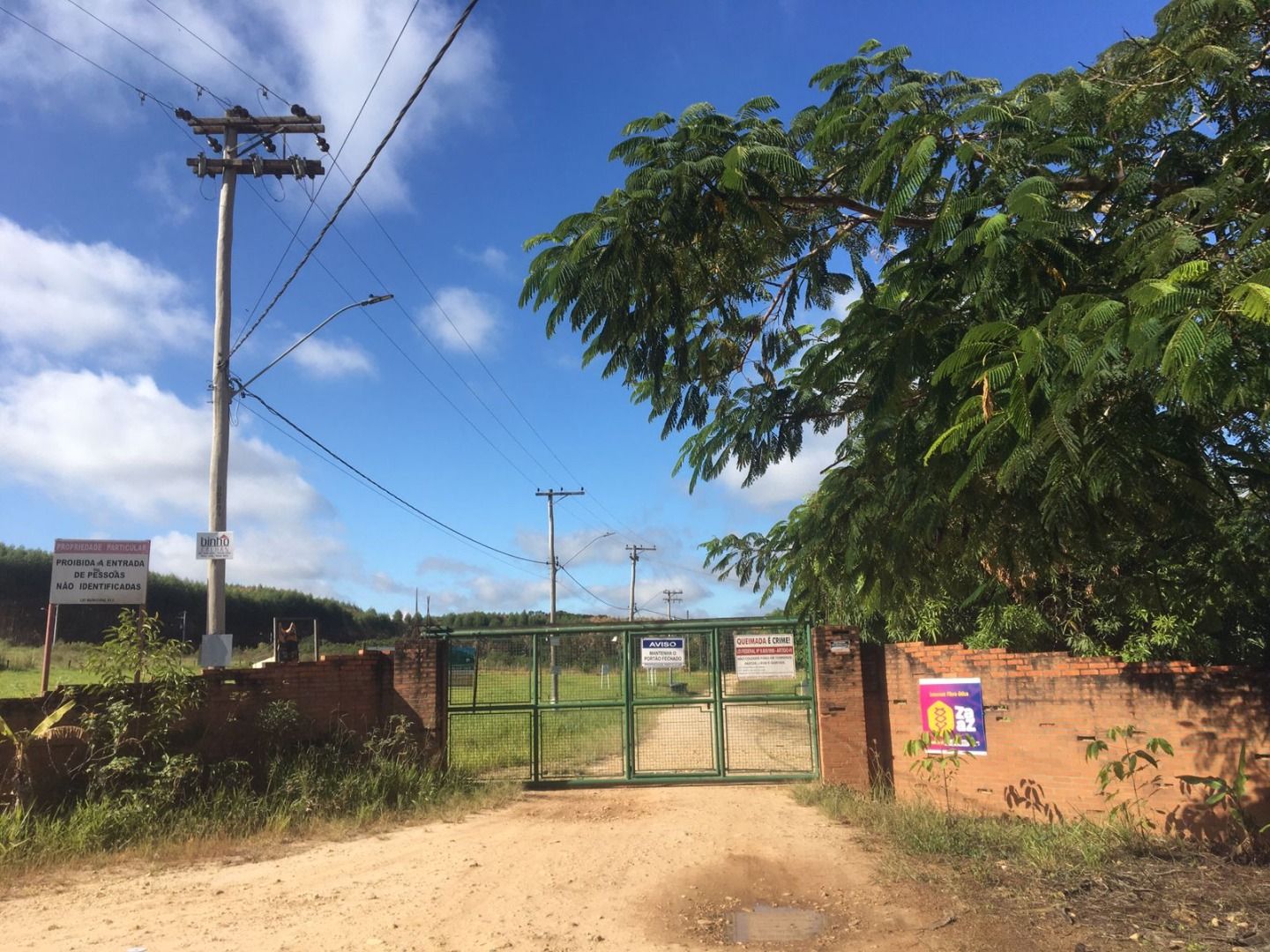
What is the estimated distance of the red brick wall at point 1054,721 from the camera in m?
7.79

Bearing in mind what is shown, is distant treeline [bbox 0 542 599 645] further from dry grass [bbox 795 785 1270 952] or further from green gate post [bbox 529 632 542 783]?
dry grass [bbox 795 785 1270 952]

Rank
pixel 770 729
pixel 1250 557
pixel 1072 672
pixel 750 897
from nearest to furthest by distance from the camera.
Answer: pixel 750 897
pixel 1250 557
pixel 1072 672
pixel 770 729

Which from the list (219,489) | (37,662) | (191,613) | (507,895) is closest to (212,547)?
(219,489)

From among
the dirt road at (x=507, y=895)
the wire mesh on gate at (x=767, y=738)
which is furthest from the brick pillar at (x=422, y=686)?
the wire mesh on gate at (x=767, y=738)

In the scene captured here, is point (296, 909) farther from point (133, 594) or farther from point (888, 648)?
point (888, 648)

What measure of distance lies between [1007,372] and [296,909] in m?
6.14

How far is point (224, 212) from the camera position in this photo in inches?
556

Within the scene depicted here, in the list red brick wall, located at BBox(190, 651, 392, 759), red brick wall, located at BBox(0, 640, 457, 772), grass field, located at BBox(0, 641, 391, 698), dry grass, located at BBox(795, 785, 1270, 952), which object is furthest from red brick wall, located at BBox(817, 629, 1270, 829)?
grass field, located at BBox(0, 641, 391, 698)

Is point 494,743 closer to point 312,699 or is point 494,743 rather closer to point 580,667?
point 580,667

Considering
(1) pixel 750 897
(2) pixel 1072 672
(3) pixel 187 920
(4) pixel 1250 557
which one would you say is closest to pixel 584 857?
(1) pixel 750 897

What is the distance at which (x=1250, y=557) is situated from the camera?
7453mm

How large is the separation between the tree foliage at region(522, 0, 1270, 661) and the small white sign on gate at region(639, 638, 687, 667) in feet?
13.7

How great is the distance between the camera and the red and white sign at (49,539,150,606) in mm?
10008

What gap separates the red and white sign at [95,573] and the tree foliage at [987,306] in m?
6.64
